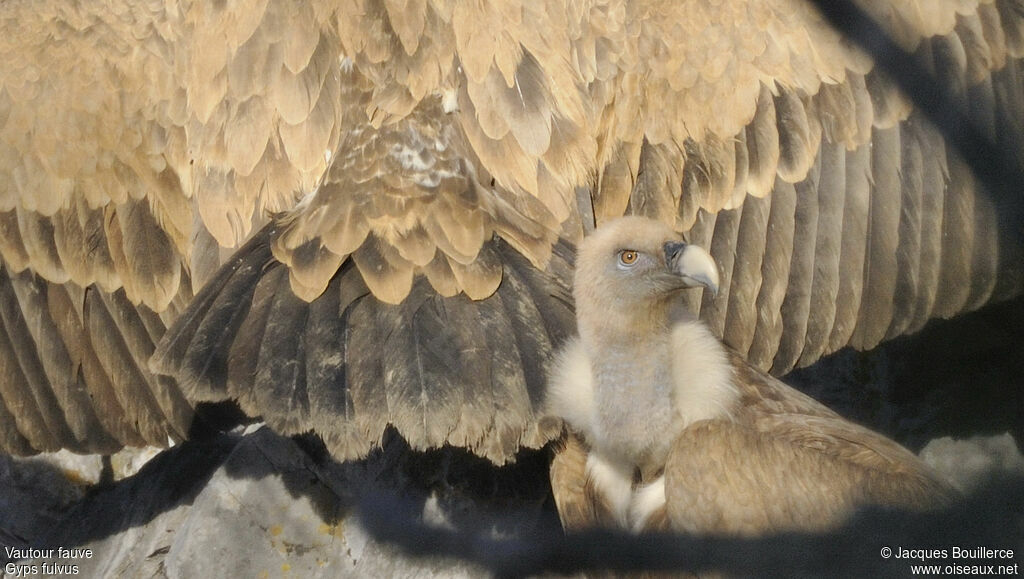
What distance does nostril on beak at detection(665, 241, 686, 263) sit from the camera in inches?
131

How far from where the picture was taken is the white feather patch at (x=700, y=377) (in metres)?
3.41

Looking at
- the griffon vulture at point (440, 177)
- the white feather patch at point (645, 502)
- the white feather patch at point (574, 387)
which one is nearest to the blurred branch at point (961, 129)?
the griffon vulture at point (440, 177)

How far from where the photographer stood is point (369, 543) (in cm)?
439

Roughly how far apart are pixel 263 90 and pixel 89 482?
2.12 meters

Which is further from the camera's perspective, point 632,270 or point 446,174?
point 446,174

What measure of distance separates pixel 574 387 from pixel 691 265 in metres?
0.50

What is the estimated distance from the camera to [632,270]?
11.1 ft

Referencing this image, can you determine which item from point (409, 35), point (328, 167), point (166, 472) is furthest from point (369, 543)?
point (409, 35)

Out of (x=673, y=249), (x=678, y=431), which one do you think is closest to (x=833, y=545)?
(x=678, y=431)

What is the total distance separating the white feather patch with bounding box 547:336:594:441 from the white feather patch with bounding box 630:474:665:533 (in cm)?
21

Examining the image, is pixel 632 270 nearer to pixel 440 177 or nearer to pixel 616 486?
pixel 616 486

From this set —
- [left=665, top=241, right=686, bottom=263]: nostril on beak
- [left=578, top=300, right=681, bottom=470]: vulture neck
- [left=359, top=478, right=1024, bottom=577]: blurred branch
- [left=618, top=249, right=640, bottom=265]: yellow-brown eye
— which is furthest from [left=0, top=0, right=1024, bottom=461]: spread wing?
[left=359, top=478, right=1024, bottom=577]: blurred branch

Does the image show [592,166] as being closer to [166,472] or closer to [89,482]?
[166,472]

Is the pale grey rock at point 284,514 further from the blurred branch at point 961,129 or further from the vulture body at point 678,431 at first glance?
the blurred branch at point 961,129
